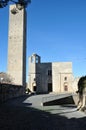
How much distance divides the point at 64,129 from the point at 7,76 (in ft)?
144

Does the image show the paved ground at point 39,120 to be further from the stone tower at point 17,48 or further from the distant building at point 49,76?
the distant building at point 49,76

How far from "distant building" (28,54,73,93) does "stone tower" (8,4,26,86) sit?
8907 millimetres

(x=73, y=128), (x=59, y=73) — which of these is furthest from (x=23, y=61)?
(x=73, y=128)

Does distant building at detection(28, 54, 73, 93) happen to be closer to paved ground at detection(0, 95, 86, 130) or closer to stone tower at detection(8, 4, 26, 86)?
stone tower at detection(8, 4, 26, 86)

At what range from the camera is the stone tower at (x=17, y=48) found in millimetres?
56312

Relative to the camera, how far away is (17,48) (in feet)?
188

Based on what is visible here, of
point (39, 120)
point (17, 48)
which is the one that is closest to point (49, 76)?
point (17, 48)

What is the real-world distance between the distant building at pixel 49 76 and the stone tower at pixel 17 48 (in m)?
8.91

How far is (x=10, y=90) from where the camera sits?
34.3m

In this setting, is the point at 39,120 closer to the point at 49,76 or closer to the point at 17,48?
the point at 17,48

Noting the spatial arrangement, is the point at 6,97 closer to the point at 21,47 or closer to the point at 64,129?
the point at 64,129

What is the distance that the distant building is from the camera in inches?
2596

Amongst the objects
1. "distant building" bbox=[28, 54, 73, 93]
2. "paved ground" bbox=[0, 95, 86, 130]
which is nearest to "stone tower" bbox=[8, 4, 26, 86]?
"distant building" bbox=[28, 54, 73, 93]

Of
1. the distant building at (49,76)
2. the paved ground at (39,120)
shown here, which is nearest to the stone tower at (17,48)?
the distant building at (49,76)
